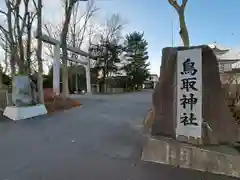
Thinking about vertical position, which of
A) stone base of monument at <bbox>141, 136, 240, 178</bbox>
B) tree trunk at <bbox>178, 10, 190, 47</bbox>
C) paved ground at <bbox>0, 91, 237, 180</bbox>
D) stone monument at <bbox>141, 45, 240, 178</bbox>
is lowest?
paved ground at <bbox>0, 91, 237, 180</bbox>

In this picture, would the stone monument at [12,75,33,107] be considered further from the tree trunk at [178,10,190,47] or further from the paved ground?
the tree trunk at [178,10,190,47]

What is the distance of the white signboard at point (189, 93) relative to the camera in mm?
3859

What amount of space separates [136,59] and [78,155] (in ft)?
93.3

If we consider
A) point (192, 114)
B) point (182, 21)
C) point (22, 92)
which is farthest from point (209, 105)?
point (22, 92)

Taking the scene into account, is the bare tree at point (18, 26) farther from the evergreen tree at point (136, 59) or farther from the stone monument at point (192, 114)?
the evergreen tree at point (136, 59)

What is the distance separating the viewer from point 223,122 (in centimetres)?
396

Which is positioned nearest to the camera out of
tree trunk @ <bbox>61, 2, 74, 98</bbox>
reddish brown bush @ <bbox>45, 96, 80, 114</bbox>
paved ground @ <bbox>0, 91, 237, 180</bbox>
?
paved ground @ <bbox>0, 91, 237, 180</bbox>

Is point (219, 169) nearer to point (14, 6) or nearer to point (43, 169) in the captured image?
point (43, 169)

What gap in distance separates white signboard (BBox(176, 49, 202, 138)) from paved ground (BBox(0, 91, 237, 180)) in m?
0.79

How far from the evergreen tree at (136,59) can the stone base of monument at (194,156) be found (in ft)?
90.9

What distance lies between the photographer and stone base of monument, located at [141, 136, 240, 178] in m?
3.39

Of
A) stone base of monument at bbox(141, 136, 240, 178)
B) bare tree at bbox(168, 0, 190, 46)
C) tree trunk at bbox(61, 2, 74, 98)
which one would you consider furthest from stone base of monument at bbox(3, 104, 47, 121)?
bare tree at bbox(168, 0, 190, 46)

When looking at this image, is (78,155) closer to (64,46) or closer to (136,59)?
(64,46)

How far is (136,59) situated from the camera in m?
31.9
